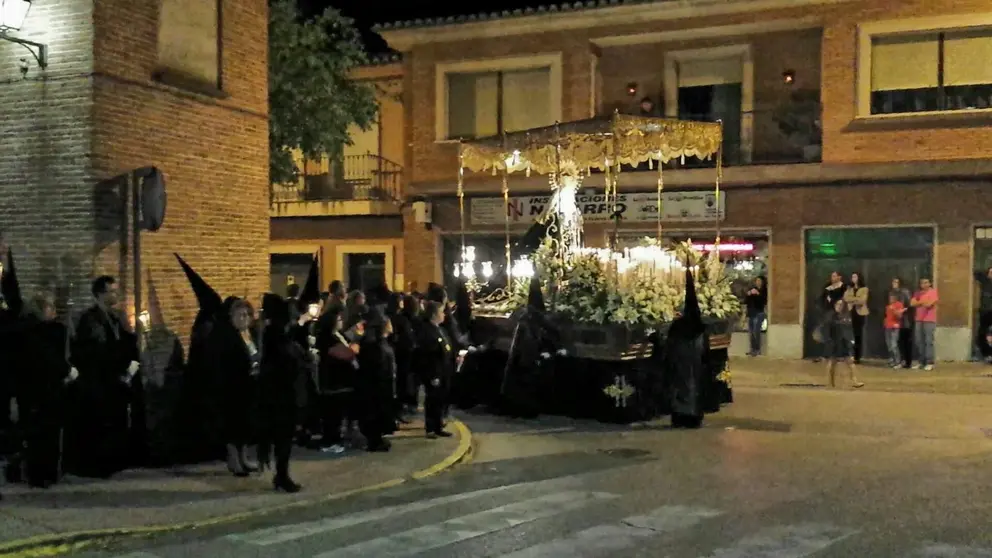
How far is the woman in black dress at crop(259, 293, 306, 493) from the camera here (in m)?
8.44

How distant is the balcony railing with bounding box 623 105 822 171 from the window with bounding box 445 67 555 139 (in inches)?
106

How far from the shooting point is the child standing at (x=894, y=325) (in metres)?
17.8

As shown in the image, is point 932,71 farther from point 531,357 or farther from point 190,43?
point 190,43

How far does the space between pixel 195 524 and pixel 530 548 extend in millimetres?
2641

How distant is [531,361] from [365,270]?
13.2m

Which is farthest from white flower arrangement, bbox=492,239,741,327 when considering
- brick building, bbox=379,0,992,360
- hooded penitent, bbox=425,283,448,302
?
brick building, bbox=379,0,992,360

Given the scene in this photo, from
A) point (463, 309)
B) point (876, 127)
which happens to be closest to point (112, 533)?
point (463, 309)

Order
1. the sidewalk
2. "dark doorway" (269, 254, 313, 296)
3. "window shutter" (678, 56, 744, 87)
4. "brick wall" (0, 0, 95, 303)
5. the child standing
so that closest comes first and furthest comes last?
"brick wall" (0, 0, 95, 303) < the sidewalk < the child standing < "window shutter" (678, 56, 744, 87) < "dark doorway" (269, 254, 313, 296)

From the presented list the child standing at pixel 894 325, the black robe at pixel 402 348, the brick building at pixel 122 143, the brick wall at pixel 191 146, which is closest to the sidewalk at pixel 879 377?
the child standing at pixel 894 325

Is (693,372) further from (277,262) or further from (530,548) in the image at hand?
(277,262)

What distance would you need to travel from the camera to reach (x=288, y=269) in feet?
84.9

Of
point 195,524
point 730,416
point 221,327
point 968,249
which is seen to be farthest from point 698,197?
point 195,524

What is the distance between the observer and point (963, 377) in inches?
653

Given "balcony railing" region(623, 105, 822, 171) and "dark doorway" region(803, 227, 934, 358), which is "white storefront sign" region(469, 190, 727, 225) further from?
"dark doorway" region(803, 227, 934, 358)
